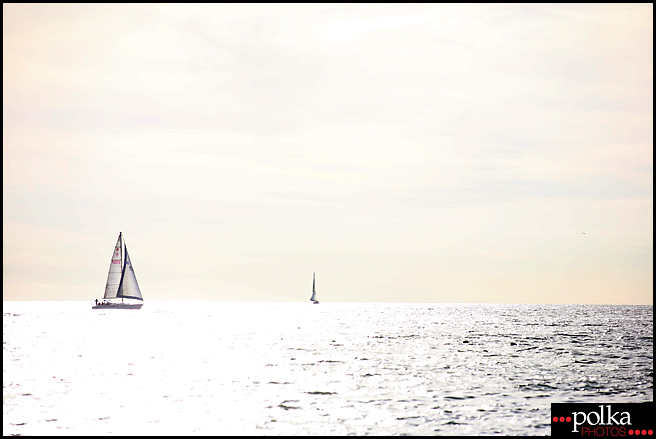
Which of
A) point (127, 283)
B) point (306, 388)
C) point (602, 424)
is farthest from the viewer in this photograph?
point (127, 283)

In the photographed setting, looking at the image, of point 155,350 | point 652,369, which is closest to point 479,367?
point 652,369

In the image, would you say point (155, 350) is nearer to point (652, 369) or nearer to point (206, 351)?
point (206, 351)

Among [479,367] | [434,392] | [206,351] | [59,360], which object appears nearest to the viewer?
[434,392]

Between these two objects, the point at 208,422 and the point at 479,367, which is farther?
the point at 479,367

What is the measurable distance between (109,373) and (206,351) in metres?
20.4

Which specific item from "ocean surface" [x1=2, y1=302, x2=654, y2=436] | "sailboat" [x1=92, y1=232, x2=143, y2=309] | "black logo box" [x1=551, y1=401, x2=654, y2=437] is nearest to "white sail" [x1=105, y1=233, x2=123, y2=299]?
"sailboat" [x1=92, y1=232, x2=143, y2=309]

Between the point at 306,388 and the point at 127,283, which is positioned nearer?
the point at 306,388

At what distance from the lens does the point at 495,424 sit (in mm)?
30688

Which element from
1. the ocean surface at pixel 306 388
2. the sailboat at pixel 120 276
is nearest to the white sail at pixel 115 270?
the sailboat at pixel 120 276

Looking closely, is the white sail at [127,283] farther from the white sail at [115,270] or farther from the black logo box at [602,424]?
the black logo box at [602,424]

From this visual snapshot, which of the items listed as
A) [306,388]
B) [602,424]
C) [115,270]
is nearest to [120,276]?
[115,270]

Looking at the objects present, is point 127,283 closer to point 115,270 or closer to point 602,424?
point 115,270

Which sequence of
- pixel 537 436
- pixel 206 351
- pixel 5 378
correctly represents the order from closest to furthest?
1. pixel 537 436
2. pixel 5 378
3. pixel 206 351

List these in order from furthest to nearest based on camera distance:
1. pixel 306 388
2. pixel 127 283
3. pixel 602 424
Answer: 1. pixel 127 283
2. pixel 306 388
3. pixel 602 424
